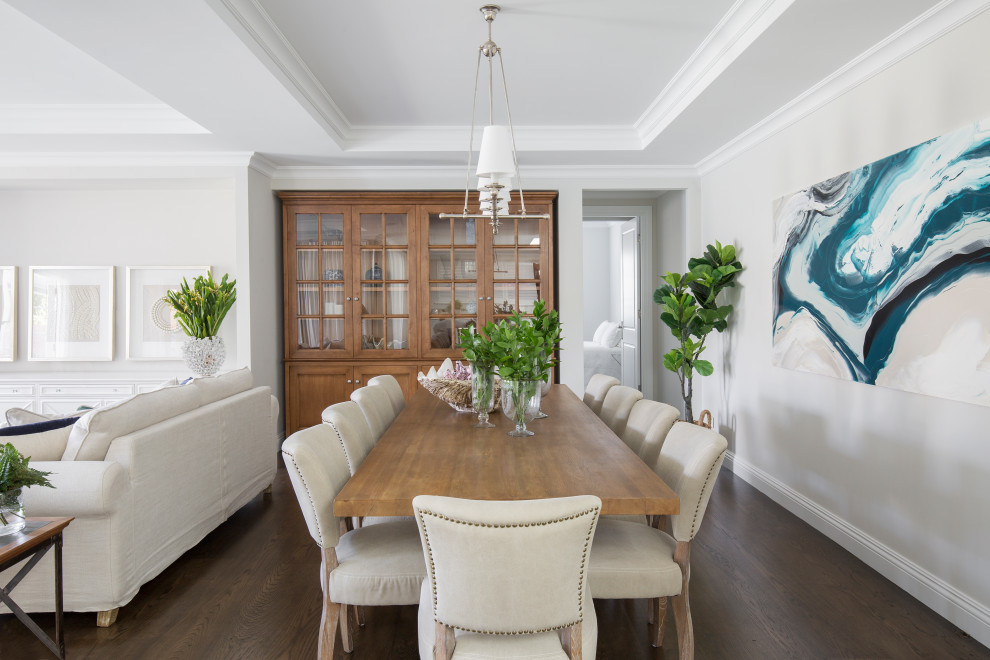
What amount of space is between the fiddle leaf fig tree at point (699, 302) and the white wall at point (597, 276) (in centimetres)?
568

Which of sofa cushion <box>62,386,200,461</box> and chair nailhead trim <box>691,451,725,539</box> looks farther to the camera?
sofa cushion <box>62,386,200,461</box>

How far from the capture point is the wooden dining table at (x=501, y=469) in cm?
161

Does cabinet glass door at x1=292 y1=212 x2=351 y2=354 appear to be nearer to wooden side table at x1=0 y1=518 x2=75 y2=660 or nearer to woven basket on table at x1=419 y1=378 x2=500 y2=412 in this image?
woven basket on table at x1=419 y1=378 x2=500 y2=412

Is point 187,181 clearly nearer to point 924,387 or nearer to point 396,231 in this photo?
point 396,231

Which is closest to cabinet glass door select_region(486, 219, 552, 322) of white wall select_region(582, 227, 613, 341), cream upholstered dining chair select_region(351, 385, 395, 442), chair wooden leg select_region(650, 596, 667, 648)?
cream upholstered dining chair select_region(351, 385, 395, 442)

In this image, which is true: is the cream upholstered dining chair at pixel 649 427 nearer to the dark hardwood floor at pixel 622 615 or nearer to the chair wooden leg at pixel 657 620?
the chair wooden leg at pixel 657 620

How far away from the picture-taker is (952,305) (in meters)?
2.26

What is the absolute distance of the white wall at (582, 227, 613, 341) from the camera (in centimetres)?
1009

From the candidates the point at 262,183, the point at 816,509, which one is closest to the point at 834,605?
the point at 816,509

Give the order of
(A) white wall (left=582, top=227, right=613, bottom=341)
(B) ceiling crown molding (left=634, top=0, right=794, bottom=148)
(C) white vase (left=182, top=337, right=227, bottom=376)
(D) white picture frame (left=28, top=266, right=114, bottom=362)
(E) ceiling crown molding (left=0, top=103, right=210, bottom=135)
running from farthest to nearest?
(A) white wall (left=582, top=227, right=613, bottom=341), (D) white picture frame (left=28, top=266, right=114, bottom=362), (C) white vase (left=182, top=337, right=227, bottom=376), (E) ceiling crown molding (left=0, top=103, right=210, bottom=135), (B) ceiling crown molding (left=634, top=0, right=794, bottom=148)

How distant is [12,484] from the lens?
5.88 ft

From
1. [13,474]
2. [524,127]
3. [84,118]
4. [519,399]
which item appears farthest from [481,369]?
[84,118]

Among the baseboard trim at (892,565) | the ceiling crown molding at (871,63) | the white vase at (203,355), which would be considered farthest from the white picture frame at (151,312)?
the baseboard trim at (892,565)

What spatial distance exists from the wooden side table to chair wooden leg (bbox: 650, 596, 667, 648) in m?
2.03
